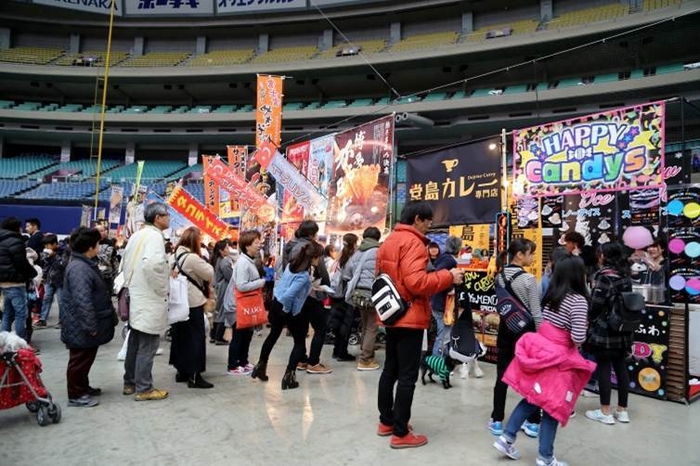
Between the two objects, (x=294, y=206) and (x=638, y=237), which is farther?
(x=294, y=206)

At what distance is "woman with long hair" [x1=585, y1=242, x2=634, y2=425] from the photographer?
406 cm

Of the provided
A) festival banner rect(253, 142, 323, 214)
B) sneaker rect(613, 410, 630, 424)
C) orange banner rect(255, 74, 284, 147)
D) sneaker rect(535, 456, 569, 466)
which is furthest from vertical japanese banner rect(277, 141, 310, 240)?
sneaker rect(535, 456, 569, 466)

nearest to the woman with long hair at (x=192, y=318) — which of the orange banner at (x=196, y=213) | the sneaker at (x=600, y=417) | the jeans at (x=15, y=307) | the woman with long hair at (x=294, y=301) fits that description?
the woman with long hair at (x=294, y=301)

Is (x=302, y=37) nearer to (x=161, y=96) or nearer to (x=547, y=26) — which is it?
(x=161, y=96)

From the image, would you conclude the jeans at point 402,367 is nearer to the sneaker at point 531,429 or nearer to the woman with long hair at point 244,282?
the sneaker at point 531,429

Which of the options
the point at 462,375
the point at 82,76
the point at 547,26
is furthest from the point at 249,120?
the point at 462,375

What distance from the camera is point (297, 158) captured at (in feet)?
32.2

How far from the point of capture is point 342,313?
22.1 feet

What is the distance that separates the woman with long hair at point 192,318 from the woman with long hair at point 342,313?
2.08m

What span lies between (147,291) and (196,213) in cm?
295

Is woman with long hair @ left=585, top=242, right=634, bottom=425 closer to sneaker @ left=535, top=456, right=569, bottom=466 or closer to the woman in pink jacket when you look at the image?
the woman in pink jacket

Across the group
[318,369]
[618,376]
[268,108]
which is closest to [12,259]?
[318,369]

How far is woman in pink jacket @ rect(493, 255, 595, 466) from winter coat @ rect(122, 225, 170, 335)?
128 inches

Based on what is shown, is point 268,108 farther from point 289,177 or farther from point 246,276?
point 246,276
